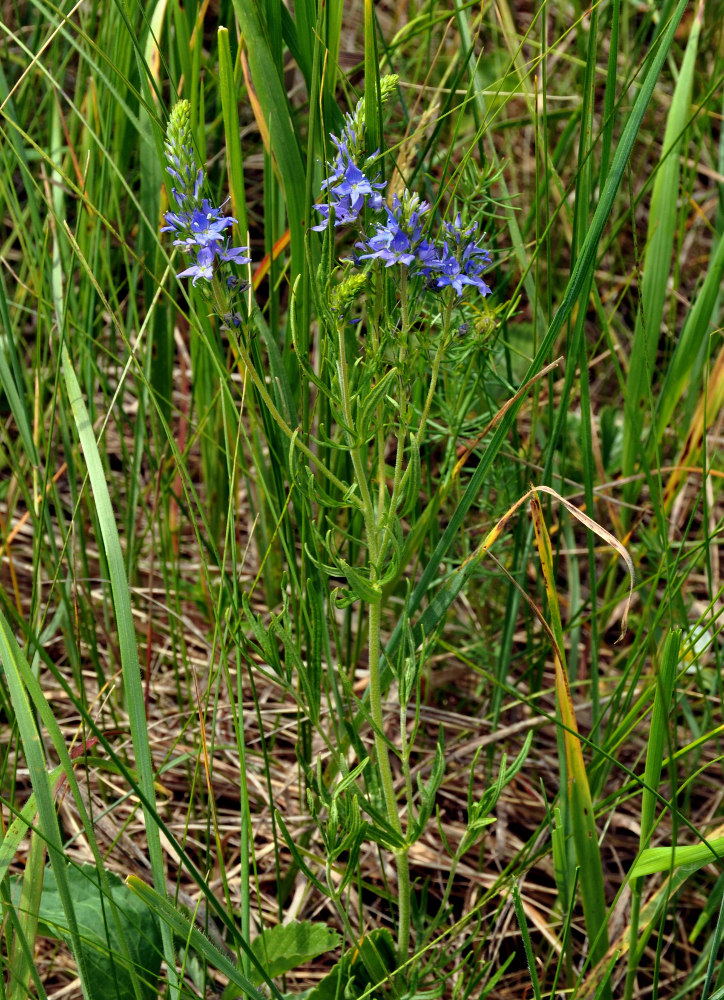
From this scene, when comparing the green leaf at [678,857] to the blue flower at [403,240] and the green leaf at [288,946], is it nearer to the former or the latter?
the green leaf at [288,946]

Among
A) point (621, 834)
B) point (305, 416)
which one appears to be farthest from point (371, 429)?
point (621, 834)

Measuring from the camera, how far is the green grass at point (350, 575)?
1244 mm

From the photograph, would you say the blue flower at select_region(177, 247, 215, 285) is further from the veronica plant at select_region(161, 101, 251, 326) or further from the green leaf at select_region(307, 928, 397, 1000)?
the green leaf at select_region(307, 928, 397, 1000)

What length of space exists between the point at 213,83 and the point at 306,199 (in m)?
0.90

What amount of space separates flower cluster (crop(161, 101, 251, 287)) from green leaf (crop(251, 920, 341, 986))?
39.2 inches

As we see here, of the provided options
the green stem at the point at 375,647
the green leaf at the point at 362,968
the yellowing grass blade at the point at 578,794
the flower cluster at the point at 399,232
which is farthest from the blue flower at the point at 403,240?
the green leaf at the point at 362,968

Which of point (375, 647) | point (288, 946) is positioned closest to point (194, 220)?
point (375, 647)

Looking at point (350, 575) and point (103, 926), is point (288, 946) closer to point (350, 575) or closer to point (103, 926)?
point (103, 926)

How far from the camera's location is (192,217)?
113 cm

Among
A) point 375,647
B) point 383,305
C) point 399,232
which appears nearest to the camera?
point 399,232

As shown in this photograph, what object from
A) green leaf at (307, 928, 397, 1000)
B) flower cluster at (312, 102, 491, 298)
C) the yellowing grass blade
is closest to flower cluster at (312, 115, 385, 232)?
flower cluster at (312, 102, 491, 298)

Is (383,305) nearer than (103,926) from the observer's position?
Yes

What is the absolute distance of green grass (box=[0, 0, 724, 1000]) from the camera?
1.24 m

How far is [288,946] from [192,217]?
1095mm
